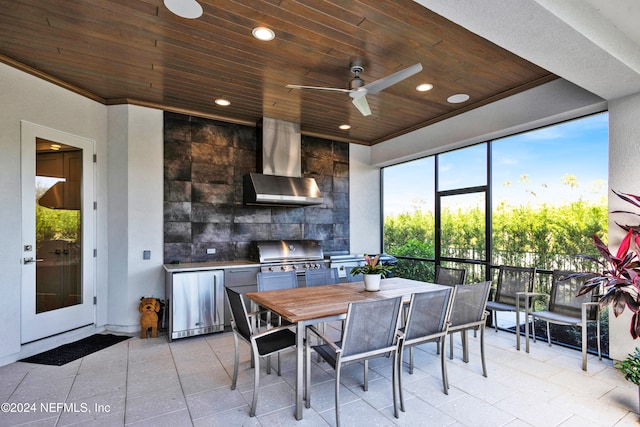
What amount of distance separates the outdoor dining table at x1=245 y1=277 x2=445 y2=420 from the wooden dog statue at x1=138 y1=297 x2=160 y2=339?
64.6 inches

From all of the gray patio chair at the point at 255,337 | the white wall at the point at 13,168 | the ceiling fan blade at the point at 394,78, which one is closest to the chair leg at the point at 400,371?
the gray patio chair at the point at 255,337

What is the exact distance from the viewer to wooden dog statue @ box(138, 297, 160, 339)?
380 centimetres

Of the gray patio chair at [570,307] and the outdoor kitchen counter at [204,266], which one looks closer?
the gray patio chair at [570,307]

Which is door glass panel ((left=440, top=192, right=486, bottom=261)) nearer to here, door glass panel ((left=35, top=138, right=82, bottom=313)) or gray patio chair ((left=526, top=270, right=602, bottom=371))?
gray patio chair ((left=526, top=270, right=602, bottom=371))

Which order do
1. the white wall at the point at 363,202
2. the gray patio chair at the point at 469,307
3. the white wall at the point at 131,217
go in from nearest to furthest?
the gray patio chair at the point at 469,307, the white wall at the point at 131,217, the white wall at the point at 363,202

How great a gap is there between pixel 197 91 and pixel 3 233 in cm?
232

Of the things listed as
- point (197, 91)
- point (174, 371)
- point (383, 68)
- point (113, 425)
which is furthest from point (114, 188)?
point (383, 68)

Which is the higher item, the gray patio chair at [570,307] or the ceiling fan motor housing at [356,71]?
the ceiling fan motor housing at [356,71]

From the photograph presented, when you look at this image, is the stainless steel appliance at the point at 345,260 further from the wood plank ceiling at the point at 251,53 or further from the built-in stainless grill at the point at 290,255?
the wood plank ceiling at the point at 251,53

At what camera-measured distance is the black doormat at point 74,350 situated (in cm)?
316

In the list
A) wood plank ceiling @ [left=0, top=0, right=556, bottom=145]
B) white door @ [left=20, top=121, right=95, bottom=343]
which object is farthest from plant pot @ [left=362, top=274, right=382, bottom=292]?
white door @ [left=20, top=121, right=95, bottom=343]

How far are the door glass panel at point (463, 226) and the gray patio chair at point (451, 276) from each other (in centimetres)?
79

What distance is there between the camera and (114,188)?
13.3ft

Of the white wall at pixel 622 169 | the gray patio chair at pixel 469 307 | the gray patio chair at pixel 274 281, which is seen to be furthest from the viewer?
the gray patio chair at pixel 274 281
